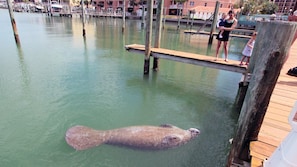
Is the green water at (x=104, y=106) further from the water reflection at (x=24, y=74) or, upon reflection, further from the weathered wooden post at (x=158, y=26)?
the weathered wooden post at (x=158, y=26)

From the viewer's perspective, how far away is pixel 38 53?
13.0 m

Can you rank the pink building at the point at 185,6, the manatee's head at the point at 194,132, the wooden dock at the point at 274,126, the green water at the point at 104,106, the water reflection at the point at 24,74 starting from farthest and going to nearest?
the pink building at the point at 185,6
the water reflection at the point at 24,74
the manatee's head at the point at 194,132
the green water at the point at 104,106
the wooden dock at the point at 274,126

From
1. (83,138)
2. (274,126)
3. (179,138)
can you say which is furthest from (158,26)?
(274,126)

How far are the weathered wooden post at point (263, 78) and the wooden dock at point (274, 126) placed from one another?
20 centimetres

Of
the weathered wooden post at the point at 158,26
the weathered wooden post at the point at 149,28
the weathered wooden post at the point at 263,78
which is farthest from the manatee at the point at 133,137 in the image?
the weathered wooden post at the point at 158,26

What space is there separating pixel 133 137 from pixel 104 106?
8.13ft

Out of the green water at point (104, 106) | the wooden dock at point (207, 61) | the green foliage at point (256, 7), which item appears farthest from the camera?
the green foliage at point (256, 7)

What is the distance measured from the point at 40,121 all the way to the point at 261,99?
5.75 meters

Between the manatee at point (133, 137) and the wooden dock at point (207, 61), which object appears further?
the wooden dock at point (207, 61)

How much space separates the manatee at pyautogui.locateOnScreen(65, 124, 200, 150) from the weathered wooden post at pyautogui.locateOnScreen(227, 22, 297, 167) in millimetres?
1848

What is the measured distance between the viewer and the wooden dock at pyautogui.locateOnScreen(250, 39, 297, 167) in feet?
8.52

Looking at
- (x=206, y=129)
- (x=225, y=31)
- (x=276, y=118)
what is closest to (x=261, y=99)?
(x=276, y=118)

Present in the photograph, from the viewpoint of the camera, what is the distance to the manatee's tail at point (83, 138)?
183 inches

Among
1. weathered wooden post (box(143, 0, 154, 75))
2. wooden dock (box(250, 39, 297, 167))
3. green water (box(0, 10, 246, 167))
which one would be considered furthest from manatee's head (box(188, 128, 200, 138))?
weathered wooden post (box(143, 0, 154, 75))
